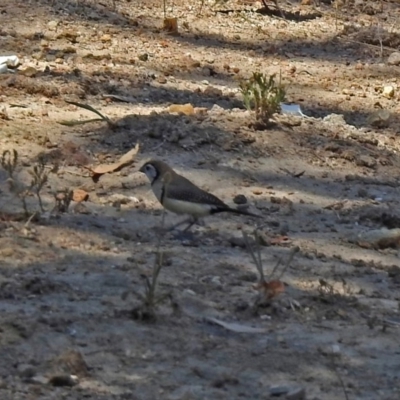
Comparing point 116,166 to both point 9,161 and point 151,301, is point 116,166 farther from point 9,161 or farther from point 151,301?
point 151,301

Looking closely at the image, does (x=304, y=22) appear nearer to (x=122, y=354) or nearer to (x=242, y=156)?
(x=242, y=156)

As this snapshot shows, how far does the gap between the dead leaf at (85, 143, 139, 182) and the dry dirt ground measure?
0.05 metres

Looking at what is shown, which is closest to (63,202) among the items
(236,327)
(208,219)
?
(208,219)

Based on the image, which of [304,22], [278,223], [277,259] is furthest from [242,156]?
[304,22]

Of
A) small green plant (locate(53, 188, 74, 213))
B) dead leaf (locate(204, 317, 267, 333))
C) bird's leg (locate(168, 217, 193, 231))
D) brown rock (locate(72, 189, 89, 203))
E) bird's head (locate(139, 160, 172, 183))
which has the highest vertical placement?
dead leaf (locate(204, 317, 267, 333))

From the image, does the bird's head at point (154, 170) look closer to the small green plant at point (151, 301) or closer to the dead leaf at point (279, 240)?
the dead leaf at point (279, 240)

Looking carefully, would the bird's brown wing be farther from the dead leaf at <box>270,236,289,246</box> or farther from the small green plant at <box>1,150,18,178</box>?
the small green plant at <box>1,150,18,178</box>

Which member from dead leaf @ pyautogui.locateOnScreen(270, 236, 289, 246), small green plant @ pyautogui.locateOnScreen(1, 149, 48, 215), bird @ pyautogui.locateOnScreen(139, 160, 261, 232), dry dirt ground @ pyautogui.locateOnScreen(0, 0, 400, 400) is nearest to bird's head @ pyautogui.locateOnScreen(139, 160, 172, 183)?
bird @ pyautogui.locateOnScreen(139, 160, 261, 232)

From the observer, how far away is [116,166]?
7.48 meters

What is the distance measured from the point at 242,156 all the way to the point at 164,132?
55 cm

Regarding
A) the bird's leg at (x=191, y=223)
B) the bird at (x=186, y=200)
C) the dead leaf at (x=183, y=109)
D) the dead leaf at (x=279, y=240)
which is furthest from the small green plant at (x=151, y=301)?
the dead leaf at (x=183, y=109)

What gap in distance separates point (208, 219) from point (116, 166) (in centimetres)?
84

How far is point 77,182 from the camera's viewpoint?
286 inches

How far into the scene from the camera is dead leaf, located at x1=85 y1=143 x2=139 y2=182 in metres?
7.37
